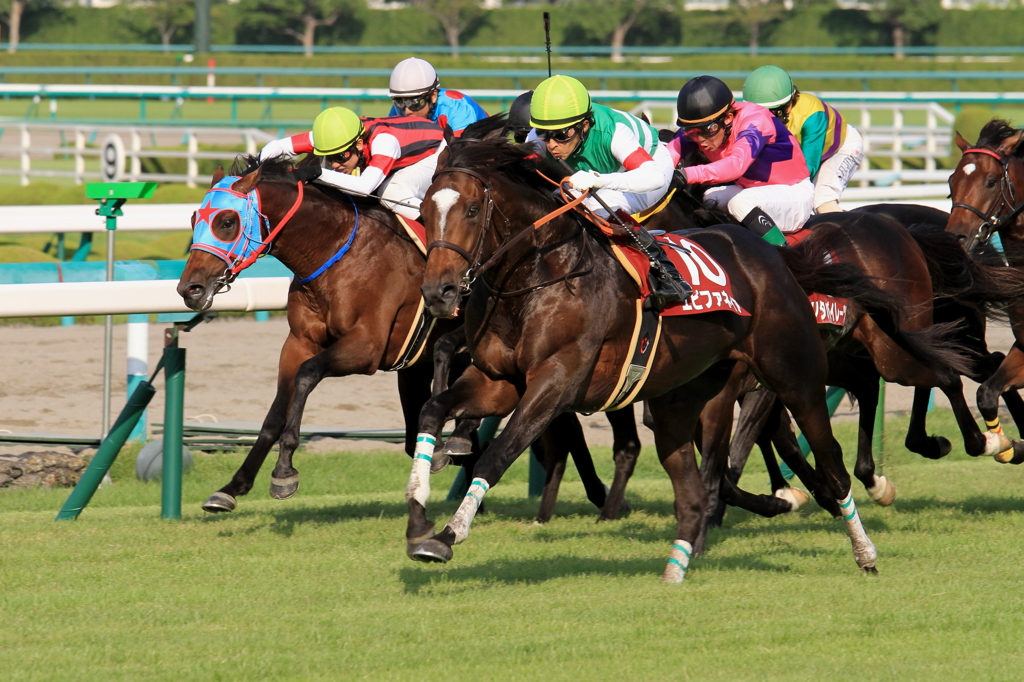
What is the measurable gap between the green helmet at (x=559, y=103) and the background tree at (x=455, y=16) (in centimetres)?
3998

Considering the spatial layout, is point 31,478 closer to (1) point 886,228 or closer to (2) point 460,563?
(2) point 460,563

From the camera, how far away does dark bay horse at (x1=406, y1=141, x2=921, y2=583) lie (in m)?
4.30

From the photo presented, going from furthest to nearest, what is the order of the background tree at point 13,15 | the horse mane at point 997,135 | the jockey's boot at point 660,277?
1. the background tree at point 13,15
2. the horse mane at point 997,135
3. the jockey's boot at point 660,277

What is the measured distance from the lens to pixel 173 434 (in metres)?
5.83

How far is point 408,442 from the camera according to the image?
6.54 m

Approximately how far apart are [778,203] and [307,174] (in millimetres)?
2089

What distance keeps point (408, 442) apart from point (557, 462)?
2.50 ft

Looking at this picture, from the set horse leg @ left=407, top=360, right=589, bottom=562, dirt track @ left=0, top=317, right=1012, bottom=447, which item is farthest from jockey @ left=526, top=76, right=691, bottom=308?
dirt track @ left=0, top=317, right=1012, bottom=447

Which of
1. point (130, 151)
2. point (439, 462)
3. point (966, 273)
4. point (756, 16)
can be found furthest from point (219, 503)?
point (756, 16)

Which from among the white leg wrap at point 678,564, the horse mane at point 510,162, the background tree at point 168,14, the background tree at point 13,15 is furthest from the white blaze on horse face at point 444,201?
the background tree at point 13,15

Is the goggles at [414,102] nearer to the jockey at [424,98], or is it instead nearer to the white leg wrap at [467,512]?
the jockey at [424,98]

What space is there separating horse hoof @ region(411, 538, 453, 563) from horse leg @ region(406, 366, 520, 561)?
0.14m

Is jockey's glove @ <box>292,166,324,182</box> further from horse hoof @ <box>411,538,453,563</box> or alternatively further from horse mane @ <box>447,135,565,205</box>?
horse hoof @ <box>411,538,453,563</box>

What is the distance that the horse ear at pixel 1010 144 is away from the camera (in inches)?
260
